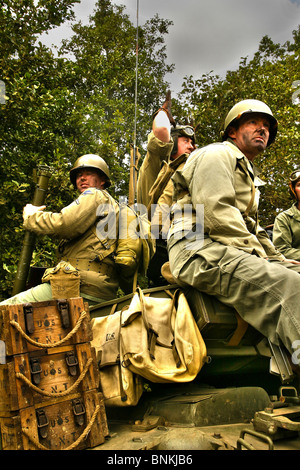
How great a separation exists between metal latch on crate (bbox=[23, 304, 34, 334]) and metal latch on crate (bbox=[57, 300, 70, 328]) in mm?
230

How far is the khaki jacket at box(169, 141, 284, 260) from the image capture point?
299 cm

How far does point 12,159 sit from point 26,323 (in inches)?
174

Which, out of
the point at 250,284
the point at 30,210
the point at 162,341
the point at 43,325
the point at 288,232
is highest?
the point at 30,210

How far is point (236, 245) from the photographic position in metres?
2.97

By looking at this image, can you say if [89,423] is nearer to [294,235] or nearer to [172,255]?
[172,255]

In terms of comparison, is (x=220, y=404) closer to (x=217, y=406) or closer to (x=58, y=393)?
(x=217, y=406)

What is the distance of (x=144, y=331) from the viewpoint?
2.99 meters

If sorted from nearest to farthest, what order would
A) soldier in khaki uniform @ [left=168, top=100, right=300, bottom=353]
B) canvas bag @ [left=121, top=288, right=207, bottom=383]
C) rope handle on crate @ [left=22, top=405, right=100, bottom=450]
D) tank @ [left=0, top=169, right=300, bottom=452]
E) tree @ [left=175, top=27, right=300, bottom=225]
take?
tank @ [left=0, top=169, right=300, bottom=452]
rope handle on crate @ [left=22, top=405, right=100, bottom=450]
soldier in khaki uniform @ [left=168, top=100, right=300, bottom=353]
canvas bag @ [left=121, top=288, right=207, bottom=383]
tree @ [left=175, top=27, right=300, bottom=225]

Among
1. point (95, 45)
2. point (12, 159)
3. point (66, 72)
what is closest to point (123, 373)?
point (12, 159)

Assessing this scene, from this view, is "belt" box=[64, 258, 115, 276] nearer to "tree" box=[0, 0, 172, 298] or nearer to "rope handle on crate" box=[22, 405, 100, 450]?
"rope handle on crate" box=[22, 405, 100, 450]

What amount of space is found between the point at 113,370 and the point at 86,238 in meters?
1.44

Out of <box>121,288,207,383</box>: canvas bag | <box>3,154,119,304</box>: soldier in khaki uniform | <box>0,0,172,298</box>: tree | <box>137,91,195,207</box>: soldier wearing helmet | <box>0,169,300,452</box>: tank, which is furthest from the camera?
<box>0,0,172,298</box>: tree

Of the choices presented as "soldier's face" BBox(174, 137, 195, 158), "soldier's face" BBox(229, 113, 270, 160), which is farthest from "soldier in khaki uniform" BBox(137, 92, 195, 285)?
"soldier's face" BBox(229, 113, 270, 160)

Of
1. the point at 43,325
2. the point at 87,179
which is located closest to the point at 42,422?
the point at 43,325
